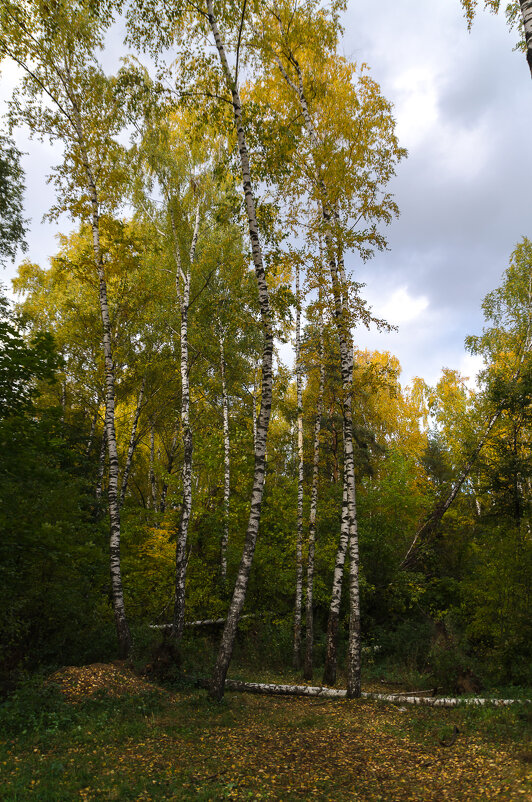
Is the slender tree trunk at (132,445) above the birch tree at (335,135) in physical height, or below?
below

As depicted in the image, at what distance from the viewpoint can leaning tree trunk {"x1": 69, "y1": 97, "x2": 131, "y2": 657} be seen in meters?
9.67

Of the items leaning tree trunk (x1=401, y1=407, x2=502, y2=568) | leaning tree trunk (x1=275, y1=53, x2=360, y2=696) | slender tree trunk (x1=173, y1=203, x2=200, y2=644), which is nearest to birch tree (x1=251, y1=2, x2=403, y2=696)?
leaning tree trunk (x1=275, y1=53, x2=360, y2=696)

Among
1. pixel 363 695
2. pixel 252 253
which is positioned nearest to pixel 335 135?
pixel 252 253

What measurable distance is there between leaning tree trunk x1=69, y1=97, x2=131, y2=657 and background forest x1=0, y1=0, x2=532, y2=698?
0.05m

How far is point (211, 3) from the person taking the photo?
348 inches

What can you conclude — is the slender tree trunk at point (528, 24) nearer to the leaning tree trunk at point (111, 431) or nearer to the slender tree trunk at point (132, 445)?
the leaning tree trunk at point (111, 431)

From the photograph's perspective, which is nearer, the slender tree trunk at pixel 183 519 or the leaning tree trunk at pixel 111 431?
the leaning tree trunk at pixel 111 431

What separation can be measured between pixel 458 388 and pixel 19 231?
27684mm

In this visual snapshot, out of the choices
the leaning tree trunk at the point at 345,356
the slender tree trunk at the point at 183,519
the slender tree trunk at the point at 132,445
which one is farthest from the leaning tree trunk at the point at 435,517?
the slender tree trunk at the point at 132,445

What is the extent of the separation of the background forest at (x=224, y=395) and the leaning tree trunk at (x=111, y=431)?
0.17 feet

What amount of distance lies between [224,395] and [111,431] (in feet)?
21.8

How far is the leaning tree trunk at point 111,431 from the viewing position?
31.7 ft

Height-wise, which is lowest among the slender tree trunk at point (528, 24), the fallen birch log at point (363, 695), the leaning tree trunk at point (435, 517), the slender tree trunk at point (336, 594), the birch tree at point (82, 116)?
the fallen birch log at point (363, 695)

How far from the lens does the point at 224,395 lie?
16.4m
